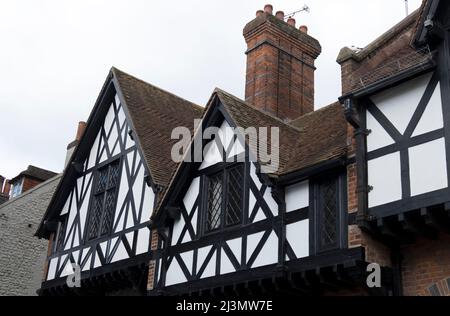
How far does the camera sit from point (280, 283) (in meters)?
10.3

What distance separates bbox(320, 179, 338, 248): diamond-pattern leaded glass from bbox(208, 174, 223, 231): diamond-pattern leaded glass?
2.40m

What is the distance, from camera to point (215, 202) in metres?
12.3

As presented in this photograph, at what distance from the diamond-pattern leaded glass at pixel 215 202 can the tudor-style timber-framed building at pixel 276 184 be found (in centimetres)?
3

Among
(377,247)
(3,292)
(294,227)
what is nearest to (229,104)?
(294,227)

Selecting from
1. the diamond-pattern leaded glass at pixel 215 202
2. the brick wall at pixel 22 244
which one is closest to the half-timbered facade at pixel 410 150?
the diamond-pattern leaded glass at pixel 215 202

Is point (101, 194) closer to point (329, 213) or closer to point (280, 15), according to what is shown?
point (280, 15)

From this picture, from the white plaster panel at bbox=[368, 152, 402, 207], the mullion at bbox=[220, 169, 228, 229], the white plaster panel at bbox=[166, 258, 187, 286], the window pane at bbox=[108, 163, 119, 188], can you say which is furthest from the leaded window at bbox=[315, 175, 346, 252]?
the window pane at bbox=[108, 163, 119, 188]

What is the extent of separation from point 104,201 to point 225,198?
4277 mm

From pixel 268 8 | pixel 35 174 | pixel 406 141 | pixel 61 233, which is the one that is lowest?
pixel 406 141

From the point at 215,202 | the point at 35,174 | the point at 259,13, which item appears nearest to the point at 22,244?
the point at 35,174

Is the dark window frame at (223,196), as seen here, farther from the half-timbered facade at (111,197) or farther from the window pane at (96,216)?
the window pane at (96,216)

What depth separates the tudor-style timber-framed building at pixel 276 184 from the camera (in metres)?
9.05

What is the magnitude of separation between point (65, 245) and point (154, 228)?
4.04 metres

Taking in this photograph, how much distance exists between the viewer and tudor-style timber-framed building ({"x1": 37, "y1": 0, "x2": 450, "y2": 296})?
29.7 ft
